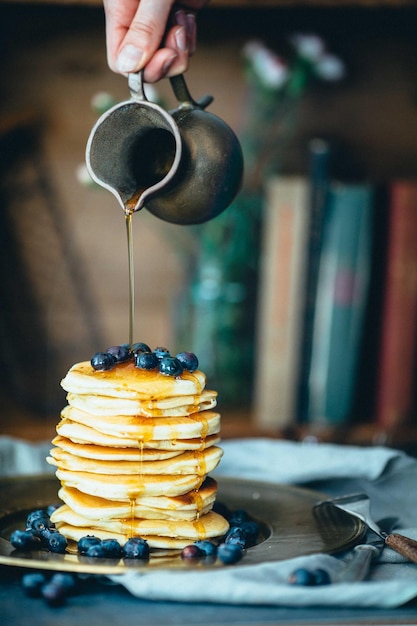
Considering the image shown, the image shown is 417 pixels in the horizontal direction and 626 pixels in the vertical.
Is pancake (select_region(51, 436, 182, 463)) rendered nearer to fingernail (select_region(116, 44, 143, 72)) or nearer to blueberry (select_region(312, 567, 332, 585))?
blueberry (select_region(312, 567, 332, 585))

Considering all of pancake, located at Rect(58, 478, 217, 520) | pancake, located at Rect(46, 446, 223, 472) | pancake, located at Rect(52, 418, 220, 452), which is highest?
pancake, located at Rect(52, 418, 220, 452)

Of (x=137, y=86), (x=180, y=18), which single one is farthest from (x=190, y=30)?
(x=137, y=86)

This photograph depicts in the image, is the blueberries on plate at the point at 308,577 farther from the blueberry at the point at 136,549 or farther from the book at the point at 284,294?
the book at the point at 284,294

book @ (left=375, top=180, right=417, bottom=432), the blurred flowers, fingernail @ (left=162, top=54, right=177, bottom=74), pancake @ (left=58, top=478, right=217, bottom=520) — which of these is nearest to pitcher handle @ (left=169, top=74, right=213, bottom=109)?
fingernail @ (left=162, top=54, right=177, bottom=74)

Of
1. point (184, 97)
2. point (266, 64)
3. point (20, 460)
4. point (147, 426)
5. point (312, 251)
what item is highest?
point (266, 64)

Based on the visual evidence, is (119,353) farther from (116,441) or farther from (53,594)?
(53,594)
